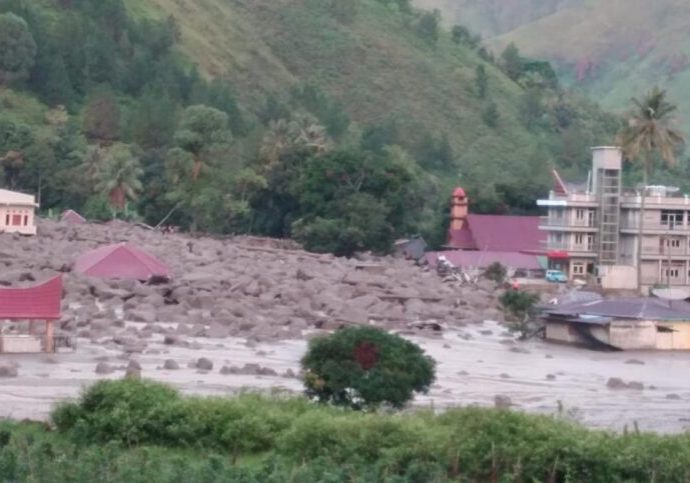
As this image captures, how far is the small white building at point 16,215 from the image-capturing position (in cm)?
6675

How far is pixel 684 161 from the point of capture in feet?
435

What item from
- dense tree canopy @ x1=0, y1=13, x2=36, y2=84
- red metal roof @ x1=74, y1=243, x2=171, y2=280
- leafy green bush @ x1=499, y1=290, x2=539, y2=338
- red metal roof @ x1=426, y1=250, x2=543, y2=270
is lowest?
leafy green bush @ x1=499, y1=290, x2=539, y2=338

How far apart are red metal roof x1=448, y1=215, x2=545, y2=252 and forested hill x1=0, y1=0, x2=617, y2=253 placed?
2584 mm

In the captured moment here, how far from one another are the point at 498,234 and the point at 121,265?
29458mm

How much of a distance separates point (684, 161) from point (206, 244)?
2868 inches

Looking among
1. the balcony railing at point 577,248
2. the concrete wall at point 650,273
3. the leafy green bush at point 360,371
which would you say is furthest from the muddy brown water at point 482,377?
the balcony railing at point 577,248

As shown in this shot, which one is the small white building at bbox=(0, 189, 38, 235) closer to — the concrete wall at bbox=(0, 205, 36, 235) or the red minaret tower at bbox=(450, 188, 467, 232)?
the concrete wall at bbox=(0, 205, 36, 235)

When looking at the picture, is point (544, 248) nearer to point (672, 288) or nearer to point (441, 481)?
point (672, 288)

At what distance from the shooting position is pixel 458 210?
7969cm

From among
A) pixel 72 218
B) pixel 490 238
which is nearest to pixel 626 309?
pixel 490 238

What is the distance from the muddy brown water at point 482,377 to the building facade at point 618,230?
21.1m

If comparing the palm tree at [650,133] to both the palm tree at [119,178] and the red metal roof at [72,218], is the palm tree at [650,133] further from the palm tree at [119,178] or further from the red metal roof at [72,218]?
the palm tree at [119,178]

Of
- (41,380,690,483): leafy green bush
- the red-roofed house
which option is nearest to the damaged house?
(41,380,690,483): leafy green bush

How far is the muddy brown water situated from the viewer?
96.5ft
